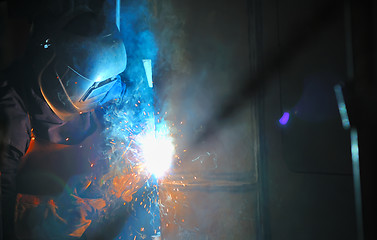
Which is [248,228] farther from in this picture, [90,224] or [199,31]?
[199,31]

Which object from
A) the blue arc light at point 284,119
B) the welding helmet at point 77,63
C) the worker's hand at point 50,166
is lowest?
the worker's hand at point 50,166

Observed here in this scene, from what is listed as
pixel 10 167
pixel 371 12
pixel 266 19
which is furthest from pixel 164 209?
pixel 371 12

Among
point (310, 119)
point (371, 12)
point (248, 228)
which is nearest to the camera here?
point (371, 12)

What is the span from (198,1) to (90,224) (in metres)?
1.13

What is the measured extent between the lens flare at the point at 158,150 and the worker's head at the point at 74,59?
313 millimetres

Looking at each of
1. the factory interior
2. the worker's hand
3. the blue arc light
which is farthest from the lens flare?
the blue arc light

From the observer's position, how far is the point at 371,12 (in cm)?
81

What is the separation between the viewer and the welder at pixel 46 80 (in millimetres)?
1161

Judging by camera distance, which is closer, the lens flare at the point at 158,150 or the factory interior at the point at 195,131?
the factory interior at the point at 195,131

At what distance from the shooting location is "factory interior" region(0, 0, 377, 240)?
3.41 ft

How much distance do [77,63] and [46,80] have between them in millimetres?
154

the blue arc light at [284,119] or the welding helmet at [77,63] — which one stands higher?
the welding helmet at [77,63]

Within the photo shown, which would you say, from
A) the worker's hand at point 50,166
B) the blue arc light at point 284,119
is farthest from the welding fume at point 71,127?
the blue arc light at point 284,119

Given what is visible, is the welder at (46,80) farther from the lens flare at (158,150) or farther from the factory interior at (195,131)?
the lens flare at (158,150)
